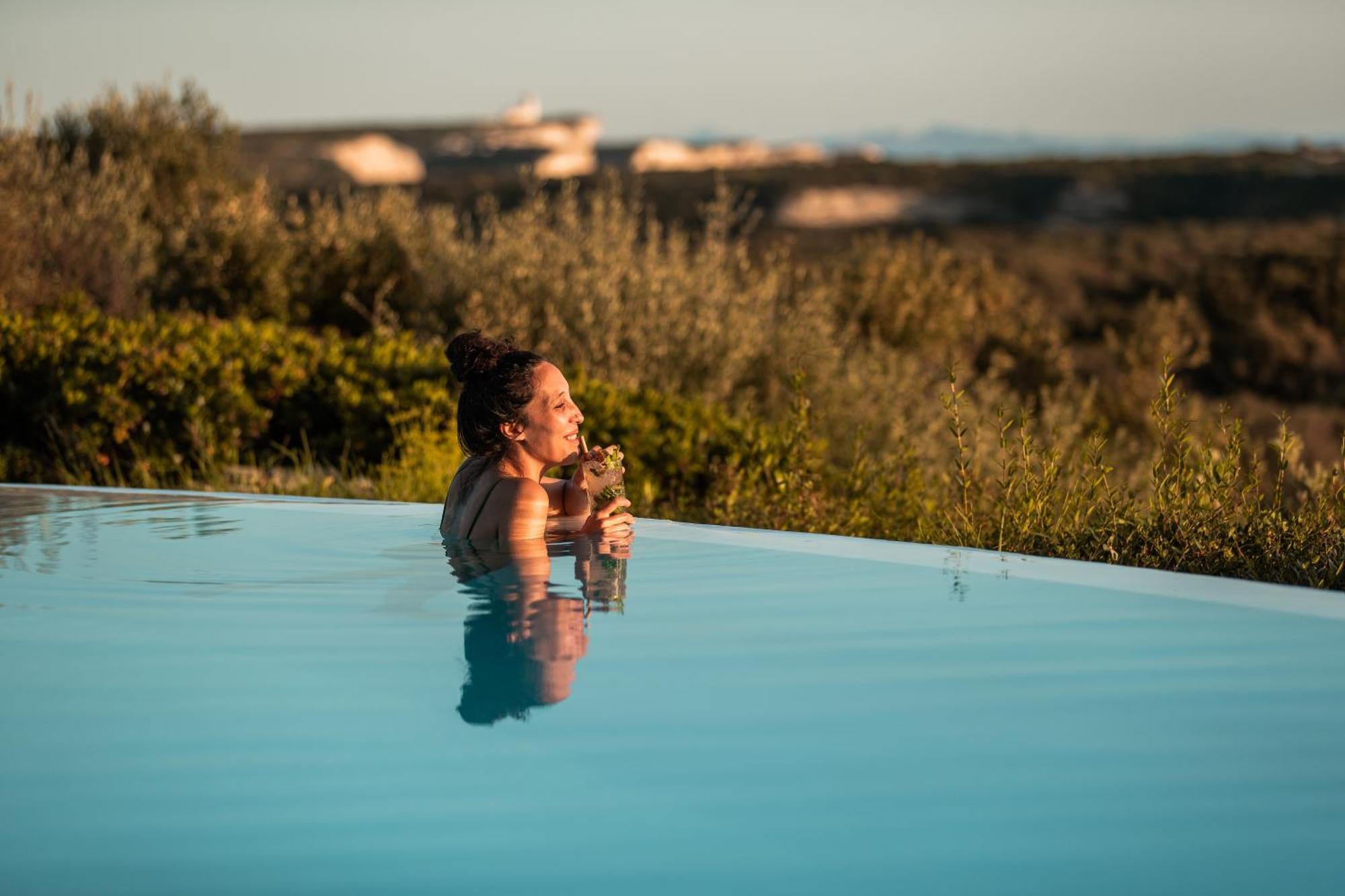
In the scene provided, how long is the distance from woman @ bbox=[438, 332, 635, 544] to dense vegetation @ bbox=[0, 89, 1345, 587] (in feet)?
4.89

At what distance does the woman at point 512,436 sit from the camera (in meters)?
4.89

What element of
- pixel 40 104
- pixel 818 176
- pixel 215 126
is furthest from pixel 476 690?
pixel 818 176

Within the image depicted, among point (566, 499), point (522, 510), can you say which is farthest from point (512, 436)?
point (566, 499)

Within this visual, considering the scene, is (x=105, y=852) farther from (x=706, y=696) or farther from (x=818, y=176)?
(x=818, y=176)

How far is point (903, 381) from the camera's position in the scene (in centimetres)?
1093

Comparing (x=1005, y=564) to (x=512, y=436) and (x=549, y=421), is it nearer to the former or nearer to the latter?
(x=549, y=421)

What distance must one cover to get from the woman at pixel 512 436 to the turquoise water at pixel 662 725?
0.18 meters

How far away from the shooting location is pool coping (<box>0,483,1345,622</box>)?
4324 millimetres

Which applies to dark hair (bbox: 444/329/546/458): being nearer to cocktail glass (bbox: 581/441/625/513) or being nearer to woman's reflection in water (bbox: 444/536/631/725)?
cocktail glass (bbox: 581/441/625/513)

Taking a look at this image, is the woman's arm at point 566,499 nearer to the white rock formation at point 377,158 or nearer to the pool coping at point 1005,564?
the pool coping at point 1005,564

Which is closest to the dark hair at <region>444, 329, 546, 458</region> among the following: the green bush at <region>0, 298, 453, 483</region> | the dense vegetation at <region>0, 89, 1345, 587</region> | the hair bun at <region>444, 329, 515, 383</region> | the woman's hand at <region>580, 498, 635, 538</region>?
the hair bun at <region>444, 329, 515, 383</region>

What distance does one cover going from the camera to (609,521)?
501cm

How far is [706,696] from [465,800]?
0.87m

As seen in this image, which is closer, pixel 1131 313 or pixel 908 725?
pixel 908 725
